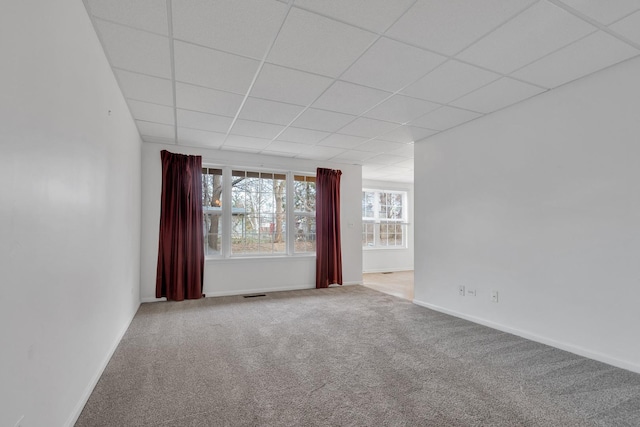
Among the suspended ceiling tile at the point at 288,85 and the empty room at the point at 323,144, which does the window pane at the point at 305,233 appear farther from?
the suspended ceiling tile at the point at 288,85

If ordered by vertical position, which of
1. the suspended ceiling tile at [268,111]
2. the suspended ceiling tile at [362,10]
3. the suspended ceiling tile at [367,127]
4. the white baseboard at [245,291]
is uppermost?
the suspended ceiling tile at [362,10]

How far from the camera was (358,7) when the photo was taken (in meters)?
1.89

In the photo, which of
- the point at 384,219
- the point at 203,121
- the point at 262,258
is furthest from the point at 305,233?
the point at 384,219

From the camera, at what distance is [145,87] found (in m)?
2.91

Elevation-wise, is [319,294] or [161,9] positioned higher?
[161,9]

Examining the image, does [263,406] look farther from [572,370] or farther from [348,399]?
[572,370]

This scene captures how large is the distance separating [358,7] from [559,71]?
199 centimetres

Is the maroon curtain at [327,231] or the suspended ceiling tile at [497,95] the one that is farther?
the maroon curtain at [327,231]

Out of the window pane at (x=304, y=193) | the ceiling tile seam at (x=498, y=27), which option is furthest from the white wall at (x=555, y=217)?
the window pane at (x=304, y=193)

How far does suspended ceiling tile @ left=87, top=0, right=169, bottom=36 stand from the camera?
1845 mm

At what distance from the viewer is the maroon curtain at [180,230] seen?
15.5 feet

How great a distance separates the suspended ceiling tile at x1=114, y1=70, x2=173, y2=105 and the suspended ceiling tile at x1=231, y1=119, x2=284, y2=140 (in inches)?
35.5

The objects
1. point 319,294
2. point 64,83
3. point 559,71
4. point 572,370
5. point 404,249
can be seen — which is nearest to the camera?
point 64,83

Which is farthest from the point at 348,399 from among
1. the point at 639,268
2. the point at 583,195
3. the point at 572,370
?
the point at 583,195
